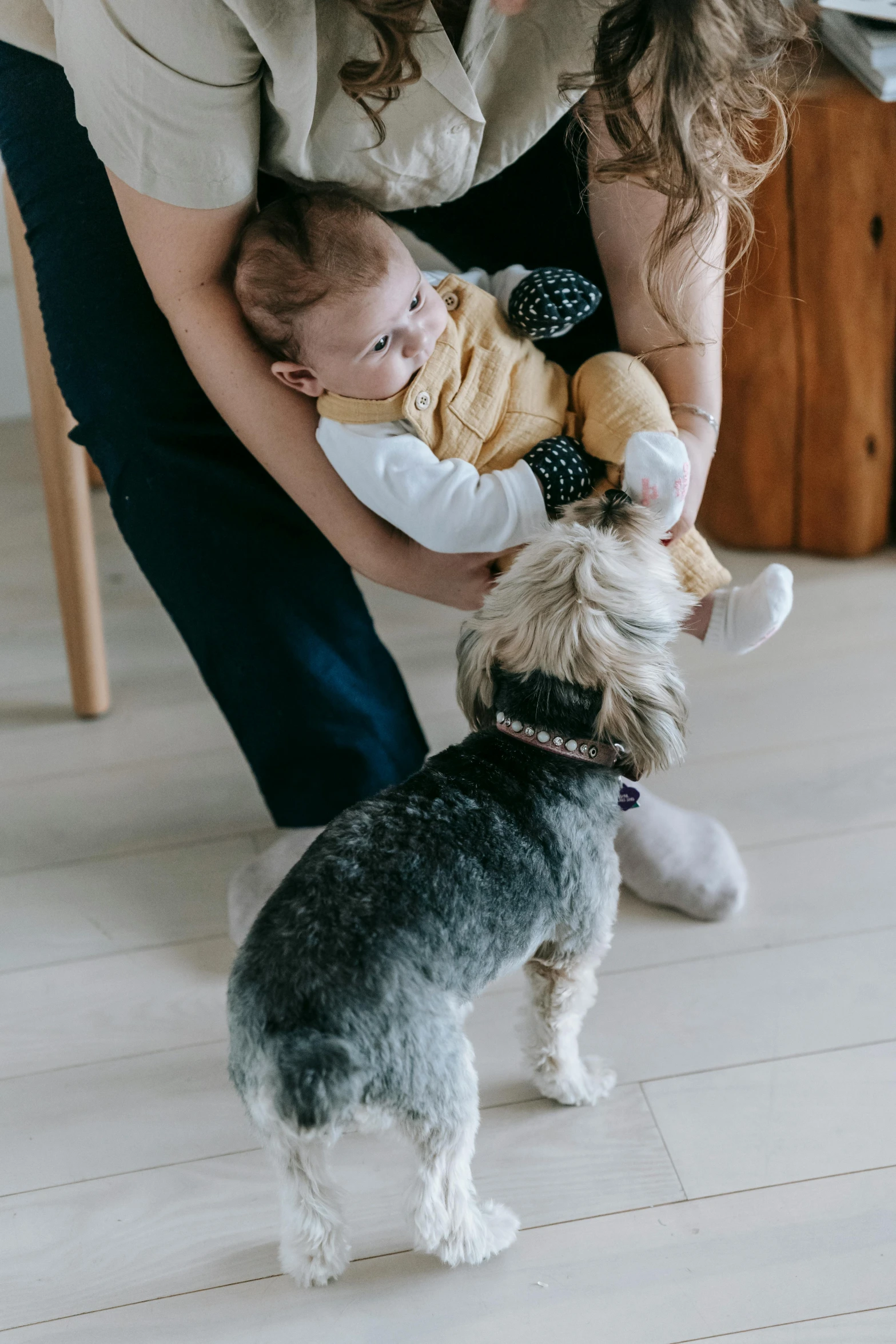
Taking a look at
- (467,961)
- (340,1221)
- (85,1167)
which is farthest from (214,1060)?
(467,961)

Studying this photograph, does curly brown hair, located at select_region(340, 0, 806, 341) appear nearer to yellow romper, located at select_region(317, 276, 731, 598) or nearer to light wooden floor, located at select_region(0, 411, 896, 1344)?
yellow romper, located at select_region(317, 276, 731, 598)

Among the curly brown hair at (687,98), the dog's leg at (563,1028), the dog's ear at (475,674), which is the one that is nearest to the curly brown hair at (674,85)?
the curly brown hair at (687,98)

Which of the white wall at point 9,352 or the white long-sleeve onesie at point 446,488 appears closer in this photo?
the white long-sleeve onesie at point 446,488

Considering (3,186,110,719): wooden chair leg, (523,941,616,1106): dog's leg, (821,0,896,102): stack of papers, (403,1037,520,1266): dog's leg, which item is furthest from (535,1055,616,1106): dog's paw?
(821,0,896,102): stack of papers

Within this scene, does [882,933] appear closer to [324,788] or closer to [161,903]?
[324,788]

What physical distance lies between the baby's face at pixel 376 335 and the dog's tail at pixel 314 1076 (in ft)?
1.79

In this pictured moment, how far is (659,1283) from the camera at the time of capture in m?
0.92

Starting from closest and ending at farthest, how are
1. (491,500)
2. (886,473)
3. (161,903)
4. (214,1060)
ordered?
(491,500) < (214,1060) < (161,903) < (886,473)

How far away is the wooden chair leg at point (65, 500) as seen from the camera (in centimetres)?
122

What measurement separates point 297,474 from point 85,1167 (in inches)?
26.2

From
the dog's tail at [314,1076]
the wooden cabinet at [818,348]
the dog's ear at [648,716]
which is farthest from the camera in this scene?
the wooden cabinet at [818,348]

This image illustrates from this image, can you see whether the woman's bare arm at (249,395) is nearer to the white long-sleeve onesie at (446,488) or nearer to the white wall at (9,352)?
the white long-sleeve onesie at (446,488)

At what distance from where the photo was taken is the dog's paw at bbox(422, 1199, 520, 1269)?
91cm

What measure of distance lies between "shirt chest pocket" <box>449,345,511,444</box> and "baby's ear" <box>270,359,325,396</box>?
122 mm
